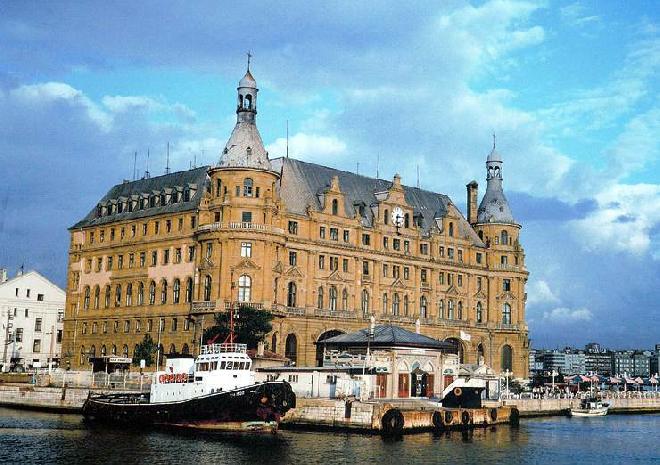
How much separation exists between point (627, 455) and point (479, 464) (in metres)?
17.0

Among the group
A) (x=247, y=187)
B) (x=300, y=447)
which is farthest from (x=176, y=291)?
(x=300, y=447)

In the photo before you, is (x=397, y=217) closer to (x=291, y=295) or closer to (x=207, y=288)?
(x=291, y=295)

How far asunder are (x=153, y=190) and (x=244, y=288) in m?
27.5

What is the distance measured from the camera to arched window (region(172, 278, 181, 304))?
121875mm

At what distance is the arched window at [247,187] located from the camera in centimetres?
11675

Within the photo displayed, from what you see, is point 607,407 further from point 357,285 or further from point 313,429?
point 313,429

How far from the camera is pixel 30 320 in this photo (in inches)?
5994

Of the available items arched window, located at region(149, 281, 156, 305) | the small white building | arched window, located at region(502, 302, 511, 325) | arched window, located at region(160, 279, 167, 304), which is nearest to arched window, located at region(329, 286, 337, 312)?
arched window, located at region(160, 279, 167, 304)

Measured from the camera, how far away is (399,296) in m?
138

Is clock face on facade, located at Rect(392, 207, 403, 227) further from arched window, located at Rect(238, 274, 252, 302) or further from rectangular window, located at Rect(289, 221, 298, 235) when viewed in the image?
arched window, located at Rect(238, 274, 252, 302)

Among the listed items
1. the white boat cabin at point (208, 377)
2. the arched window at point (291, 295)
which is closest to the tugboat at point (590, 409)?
the arched window at point (291, 295)

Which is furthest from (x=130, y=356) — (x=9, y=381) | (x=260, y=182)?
(x=260, y=182)

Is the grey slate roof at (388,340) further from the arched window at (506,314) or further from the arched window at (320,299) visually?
the arched window at (506,314)

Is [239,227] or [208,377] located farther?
[239,227]
